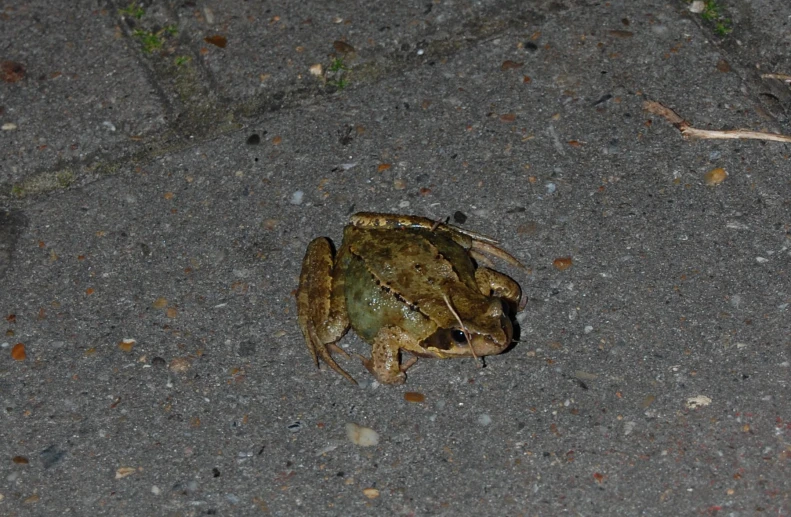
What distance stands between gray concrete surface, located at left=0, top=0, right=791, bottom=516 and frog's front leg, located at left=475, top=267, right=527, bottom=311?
11 cm

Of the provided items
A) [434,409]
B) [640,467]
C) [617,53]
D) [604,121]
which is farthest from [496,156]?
[640,467]

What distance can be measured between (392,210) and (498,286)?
575 mm

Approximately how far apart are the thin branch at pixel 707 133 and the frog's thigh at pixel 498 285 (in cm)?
105

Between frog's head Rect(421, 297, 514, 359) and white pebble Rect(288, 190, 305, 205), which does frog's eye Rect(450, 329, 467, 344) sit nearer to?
frog's head Rect(421, 297, 514, 359)

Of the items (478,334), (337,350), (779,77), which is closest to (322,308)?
(337,350)

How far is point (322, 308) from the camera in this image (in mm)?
3225

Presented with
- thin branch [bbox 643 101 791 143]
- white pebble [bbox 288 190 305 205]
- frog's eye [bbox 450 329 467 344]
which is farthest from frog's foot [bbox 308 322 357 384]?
thin branch [bbox 643 101 791 143]

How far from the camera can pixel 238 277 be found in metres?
3.47

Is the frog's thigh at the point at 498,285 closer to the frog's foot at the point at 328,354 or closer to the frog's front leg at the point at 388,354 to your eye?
the frog's front leg at the point at 388,354

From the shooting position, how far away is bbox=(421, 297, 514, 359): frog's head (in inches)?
117

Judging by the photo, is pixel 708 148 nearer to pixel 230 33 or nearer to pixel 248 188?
pixel 248 188

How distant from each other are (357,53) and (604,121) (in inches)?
44.6

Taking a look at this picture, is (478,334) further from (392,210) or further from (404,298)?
(392,210)

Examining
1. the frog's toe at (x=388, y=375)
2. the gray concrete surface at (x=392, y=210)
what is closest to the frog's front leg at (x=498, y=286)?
the gray concrete surface at (x=392, y=210)
